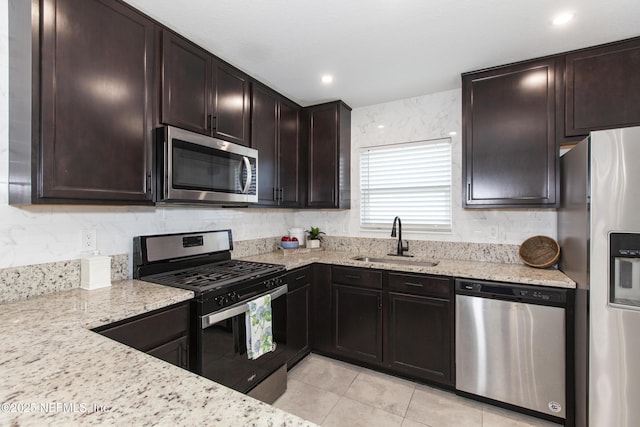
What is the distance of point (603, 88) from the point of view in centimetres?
204

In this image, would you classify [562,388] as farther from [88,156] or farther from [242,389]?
[88,156]

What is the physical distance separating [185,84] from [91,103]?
23.5 inches

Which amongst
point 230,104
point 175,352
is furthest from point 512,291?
point 230,104

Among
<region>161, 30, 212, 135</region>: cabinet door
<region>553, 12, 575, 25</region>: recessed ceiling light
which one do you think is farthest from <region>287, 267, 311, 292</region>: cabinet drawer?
<region>553, 12, 575, 25</region>: recessed ceiling light

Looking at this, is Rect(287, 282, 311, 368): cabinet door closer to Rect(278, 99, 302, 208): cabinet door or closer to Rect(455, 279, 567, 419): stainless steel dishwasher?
Rect(278, 99, 302, 208): cabinet door

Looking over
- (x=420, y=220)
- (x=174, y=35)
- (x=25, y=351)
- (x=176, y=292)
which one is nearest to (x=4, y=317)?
(x=25, y=351)

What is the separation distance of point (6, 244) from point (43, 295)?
1.00ft

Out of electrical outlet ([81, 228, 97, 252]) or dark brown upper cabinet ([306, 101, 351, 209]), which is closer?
electrical outlet ([81, 228, 97, 252])

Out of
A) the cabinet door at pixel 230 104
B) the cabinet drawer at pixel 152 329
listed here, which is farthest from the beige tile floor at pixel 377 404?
the cabinet door at pixel 230 104

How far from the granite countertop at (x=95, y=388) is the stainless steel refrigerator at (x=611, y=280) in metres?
1.84

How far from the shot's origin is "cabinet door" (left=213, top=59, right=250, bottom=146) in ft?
7.27

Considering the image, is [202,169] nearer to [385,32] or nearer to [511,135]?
[385,32]

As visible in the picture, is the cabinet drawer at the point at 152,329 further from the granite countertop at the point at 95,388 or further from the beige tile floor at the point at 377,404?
the beige tile floor at the point at 377,404

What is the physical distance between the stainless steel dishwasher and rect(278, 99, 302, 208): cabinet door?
5.56ft
